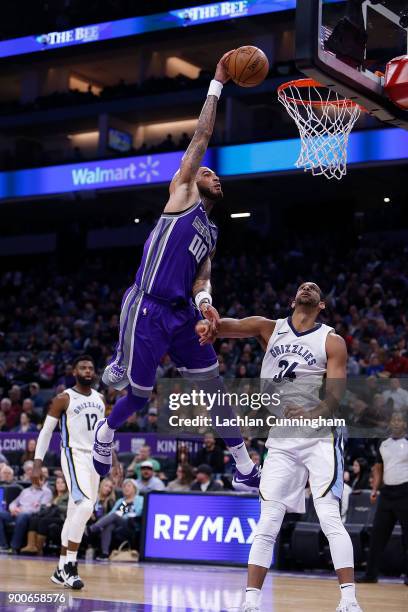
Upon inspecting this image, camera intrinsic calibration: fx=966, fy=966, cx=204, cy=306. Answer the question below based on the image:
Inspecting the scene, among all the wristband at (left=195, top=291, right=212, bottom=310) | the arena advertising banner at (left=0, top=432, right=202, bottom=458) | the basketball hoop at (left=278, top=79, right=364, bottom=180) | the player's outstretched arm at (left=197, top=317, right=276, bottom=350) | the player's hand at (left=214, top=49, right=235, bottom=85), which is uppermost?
the basketball hoop at (left=278, top=79, right=364, bottom=180)

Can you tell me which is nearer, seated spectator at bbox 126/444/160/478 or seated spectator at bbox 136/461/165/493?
seated spectator at bbox 136/461/165/493

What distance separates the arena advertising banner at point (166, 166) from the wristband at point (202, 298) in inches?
623

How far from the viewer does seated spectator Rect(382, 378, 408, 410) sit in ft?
43.9

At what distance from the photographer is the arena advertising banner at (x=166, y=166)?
21.6 meters

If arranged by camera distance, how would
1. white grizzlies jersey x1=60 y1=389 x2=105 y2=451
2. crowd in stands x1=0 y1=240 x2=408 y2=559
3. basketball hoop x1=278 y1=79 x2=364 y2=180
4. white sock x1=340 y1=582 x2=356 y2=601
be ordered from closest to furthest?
white sock x1=340 y1=582 x2=356 y2=601
basketball hoop x1=278 y1=79 x2=364 y2=180
white grizzlies jersey x1=60 y1=389 x2=105 y2=451
crowd in stands x1=0 y1=240 x2=408 y2=559

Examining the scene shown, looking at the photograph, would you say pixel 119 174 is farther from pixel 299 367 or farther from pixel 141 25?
pixel 299 367

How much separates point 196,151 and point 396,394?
8031mm

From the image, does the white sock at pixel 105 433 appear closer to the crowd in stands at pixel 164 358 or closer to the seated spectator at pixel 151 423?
the crowd in stands at pixel 164 358

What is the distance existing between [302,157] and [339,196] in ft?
66.6

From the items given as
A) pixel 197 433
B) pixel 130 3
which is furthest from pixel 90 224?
pixel 197 433

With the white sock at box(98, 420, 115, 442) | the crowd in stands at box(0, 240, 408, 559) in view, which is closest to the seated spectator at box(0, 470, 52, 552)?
the crowd in stands at box(0, 240, 408, 559)

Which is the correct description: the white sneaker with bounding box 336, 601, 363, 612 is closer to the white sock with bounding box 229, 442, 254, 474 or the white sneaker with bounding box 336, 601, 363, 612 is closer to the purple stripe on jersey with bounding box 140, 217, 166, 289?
the white sock with bounding box 229, 442, 254, 474

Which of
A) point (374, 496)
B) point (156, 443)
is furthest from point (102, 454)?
point (156, 443)

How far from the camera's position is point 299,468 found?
6547 mm
